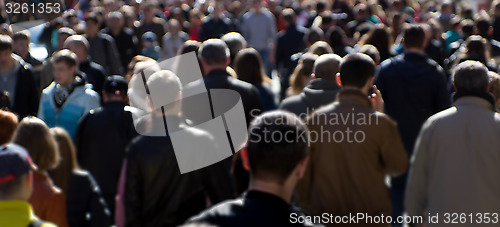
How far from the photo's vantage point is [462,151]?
4816 mm

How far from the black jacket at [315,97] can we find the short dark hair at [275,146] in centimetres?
260

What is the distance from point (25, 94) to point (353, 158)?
14.8ft

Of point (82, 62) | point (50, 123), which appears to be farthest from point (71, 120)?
point (82, 62)

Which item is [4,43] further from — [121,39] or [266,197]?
[266,197]

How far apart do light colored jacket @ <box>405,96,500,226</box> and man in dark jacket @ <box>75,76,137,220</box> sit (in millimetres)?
2387

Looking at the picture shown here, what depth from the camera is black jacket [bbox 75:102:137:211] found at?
20.9 ft

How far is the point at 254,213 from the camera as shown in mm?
2836

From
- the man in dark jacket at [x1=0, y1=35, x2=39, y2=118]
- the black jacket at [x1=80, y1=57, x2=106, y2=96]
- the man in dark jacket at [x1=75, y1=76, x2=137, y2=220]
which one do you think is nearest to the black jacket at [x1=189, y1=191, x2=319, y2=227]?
the man in dark jacket at [x1=75, y1=76, x2=137, y2=220]

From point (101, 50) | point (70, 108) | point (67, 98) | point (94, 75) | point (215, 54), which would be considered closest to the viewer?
point (215, 54)

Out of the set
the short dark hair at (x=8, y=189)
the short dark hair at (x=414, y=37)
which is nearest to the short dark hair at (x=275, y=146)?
the short dark hair at (x=8, y=189)

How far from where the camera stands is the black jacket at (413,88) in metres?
7.76

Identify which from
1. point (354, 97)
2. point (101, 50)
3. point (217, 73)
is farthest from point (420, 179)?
point (101, 50)

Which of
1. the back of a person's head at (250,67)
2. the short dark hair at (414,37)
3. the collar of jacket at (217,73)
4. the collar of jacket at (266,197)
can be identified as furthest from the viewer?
the short dark hair at (414,37)

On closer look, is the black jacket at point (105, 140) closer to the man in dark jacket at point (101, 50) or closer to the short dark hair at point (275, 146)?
the short dark hair at point (275, 146)
